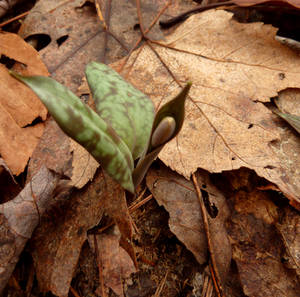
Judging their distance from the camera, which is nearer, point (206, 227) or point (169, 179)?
point (206, 227)

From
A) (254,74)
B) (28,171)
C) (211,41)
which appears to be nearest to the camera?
(28,171)

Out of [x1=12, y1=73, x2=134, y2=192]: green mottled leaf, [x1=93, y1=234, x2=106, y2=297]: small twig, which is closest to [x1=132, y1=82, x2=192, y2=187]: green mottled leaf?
[x1=12, y1=73, x2=134, y2=192]: green mottled leaf

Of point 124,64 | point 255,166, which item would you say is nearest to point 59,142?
point 124,64

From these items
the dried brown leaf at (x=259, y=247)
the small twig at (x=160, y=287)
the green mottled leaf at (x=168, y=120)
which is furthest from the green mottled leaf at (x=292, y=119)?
the small twig at (x=160, y=287)

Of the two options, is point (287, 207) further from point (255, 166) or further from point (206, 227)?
point (206, 227)

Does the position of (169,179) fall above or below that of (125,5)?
below

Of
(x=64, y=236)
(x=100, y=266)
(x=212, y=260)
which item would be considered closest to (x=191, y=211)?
(x=212, y=260)

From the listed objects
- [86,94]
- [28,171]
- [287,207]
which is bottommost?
[287,207]
